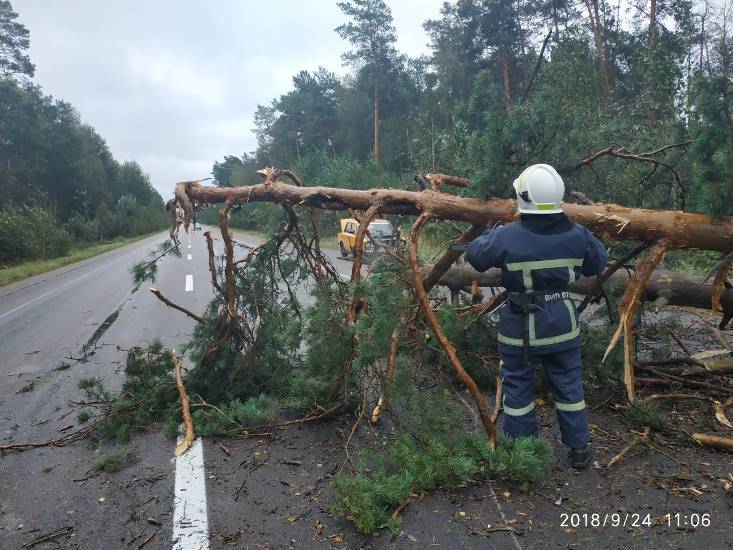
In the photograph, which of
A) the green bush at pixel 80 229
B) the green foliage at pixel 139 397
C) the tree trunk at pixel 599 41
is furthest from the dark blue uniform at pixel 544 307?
the green bush at pixel 80 229

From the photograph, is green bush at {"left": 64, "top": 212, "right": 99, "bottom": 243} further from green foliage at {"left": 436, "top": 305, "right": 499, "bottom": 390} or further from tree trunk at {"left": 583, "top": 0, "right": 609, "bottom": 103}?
green foliage at {"left": 436, "top": 305, "right": 499, "bottom": 390}

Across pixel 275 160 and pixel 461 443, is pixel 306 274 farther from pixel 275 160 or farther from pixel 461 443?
pixel 275 160

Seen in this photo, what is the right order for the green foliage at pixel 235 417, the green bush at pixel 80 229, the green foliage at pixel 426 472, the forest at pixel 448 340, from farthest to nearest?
the green bush at pixel 80 229 < the green foliage at pixel 235 417 < the forest at pixel 448 340 < the green foliage at pixel 426 472

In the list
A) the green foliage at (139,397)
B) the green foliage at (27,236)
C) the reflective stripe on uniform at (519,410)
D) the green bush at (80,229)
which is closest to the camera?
the reflective stripe on uniform at (519,410)

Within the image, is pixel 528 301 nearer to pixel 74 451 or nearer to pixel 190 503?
pixel 190 503

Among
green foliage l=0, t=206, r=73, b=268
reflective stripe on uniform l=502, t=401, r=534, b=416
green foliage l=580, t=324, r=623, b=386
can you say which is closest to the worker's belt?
reflective stripe on uniform l=502, t=401, r=534, b=416

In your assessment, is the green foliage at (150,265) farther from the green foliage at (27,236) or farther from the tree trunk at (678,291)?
the green foliage at (27,236)

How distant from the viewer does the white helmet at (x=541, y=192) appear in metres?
2.88

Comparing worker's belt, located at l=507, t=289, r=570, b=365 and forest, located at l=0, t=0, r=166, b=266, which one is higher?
forest, located at l=0, t=0, r=166, b=266

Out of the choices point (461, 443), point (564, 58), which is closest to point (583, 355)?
point (461, 443)

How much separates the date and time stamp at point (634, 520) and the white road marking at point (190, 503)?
1.77m

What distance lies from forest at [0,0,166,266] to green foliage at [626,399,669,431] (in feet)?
78.2

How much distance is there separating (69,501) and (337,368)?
1780mm

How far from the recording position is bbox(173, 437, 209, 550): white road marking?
7.88ft
